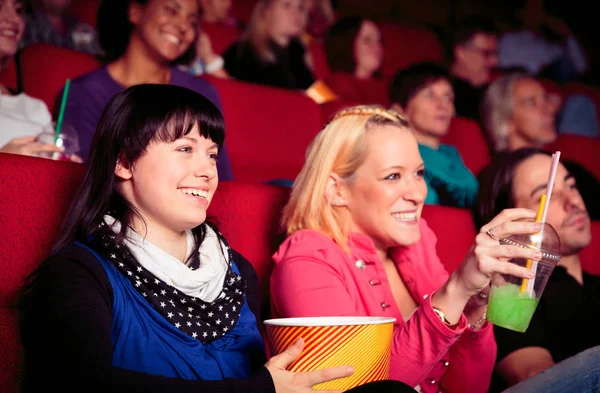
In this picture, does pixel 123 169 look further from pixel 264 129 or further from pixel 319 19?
pixel 319 19

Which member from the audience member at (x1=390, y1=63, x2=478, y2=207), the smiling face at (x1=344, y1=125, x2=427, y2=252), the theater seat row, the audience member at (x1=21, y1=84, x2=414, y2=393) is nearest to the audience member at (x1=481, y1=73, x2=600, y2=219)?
the audience member at (x1=390, y1=63, x2=478, y2=207)

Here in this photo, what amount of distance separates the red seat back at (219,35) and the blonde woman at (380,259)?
5.18 feet

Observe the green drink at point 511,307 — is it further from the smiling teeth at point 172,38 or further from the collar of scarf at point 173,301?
the smiling teeth at point 172,38

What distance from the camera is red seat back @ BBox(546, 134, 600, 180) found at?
2.54 m

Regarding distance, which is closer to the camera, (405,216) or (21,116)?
(405,216)

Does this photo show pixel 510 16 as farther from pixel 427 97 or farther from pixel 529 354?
pixel 529 354

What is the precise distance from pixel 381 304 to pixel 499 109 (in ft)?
4.99

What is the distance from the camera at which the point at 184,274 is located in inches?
34.5

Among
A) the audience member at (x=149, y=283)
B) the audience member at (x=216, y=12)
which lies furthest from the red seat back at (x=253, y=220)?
the audience member at (x=216, y=12)

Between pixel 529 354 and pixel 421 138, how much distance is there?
103cm

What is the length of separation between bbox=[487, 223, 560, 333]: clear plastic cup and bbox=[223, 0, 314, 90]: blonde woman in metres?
1.61

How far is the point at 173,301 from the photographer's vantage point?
2.87 feet

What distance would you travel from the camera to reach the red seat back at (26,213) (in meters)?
0.96

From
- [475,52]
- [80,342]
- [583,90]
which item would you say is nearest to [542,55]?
[583,90]
